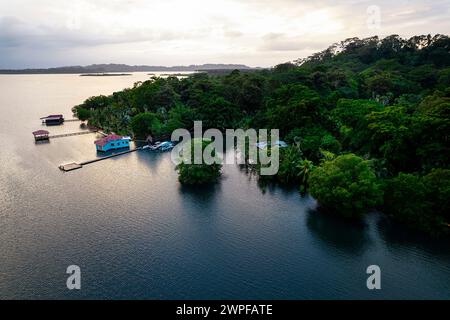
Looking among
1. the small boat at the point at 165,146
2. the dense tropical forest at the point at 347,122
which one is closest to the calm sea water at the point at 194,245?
the dense tropical forest at the point at 347,122

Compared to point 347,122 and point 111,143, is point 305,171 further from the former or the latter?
point 111,143

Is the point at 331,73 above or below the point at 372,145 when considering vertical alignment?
above

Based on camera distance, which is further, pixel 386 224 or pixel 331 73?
pixel 331 73

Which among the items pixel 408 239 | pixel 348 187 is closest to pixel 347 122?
pixel 348 187

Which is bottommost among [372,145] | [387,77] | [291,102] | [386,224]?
[386,224]

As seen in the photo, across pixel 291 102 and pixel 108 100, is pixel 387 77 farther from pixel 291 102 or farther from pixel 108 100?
pixel 108 100

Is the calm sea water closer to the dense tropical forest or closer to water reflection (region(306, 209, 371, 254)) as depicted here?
water reflection (region(306, 209, 371, 254))

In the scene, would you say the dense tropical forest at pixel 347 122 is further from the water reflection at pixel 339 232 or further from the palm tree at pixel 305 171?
the water reflection at pixel 339 232
